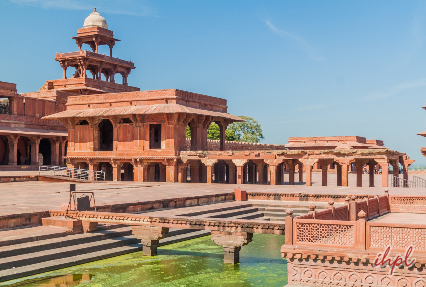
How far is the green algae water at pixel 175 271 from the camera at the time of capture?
10031mm

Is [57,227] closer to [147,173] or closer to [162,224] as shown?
[162,224]

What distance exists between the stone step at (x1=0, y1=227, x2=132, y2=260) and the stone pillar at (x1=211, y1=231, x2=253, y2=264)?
302 centimetres

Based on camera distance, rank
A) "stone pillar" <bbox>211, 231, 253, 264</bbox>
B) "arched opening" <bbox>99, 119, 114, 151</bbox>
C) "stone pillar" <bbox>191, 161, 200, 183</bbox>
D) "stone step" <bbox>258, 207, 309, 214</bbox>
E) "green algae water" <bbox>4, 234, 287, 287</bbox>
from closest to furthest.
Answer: "green algae water" <bbox>4, 234, 287, 287</bbox>
"stone pillar" <bbox>211, 231, 253, 264</bbox>
"stone step" <bbox>258, 207, 309, 214</bbox>
"stone pillar" <bbox>191, 161, 200, 183</bbox>
"arched opening" <bbox>99, 119, 114, 151</bbox>

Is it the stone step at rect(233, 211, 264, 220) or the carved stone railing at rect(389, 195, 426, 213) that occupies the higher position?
the carved stone railing at rect(389, 195, 426, 213)

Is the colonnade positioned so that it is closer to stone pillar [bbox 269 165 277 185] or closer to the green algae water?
stone pillar [bbox 269 165 277 185]

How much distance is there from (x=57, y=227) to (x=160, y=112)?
50.3ft

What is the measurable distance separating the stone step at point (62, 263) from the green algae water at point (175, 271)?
143 mm

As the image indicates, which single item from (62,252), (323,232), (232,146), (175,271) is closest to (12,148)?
(232,146)

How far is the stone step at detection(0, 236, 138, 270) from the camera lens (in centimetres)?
1018

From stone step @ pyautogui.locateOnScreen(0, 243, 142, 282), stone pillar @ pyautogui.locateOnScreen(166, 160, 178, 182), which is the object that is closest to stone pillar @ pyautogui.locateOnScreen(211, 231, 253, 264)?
stone step @ pyautogui.locateOnScreen(0, 243, 142, 282)

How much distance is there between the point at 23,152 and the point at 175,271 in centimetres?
2996

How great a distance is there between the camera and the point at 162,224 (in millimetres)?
11602

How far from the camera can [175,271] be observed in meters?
11.0

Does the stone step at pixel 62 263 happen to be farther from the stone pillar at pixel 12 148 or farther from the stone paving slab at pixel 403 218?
the stone pillar at pixel 12 148
